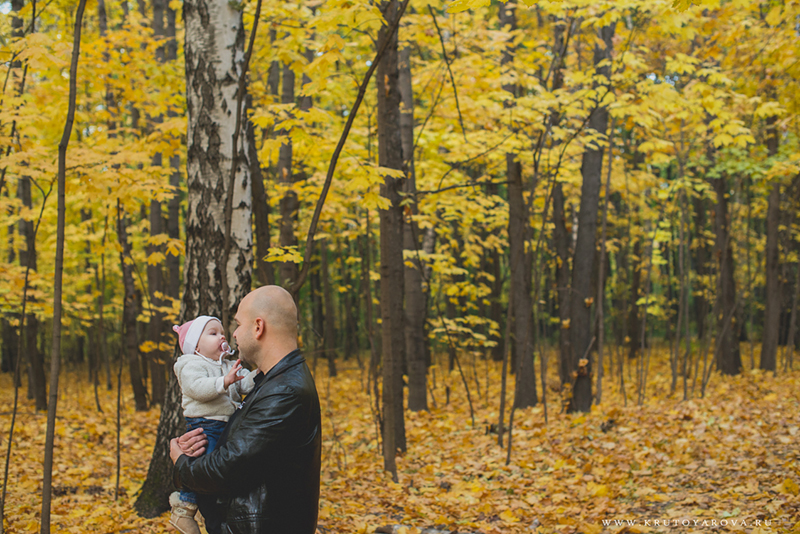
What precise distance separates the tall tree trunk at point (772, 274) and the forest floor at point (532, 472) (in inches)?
84.4

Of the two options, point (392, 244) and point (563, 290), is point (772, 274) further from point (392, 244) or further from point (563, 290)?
point (392, 244)

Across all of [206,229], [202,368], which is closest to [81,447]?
[206,229]

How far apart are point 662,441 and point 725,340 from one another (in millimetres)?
6593

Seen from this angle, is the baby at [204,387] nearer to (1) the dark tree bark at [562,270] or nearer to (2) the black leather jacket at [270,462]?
(2) the black leather jacket at [270,462]

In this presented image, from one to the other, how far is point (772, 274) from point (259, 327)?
1288 cm

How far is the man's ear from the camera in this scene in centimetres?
198

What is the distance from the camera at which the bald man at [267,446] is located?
1.80 metres

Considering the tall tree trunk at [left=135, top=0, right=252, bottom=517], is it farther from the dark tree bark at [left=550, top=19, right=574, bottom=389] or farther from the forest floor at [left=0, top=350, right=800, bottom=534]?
the dark tree bark at [left=550, top=19, right=574, bottom=389]

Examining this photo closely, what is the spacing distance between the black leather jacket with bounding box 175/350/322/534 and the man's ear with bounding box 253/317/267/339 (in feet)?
0.46

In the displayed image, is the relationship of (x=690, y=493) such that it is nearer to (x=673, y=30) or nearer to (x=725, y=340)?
(x=673, y=30)

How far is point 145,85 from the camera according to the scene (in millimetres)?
7918

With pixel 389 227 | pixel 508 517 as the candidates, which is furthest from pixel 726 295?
pixel 508 517

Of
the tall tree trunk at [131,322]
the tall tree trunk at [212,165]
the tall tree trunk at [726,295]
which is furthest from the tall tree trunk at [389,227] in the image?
the tall tree trunk at [726,295]

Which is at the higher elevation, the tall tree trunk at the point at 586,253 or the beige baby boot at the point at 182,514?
the tall tree trunk at the point at 586,253
